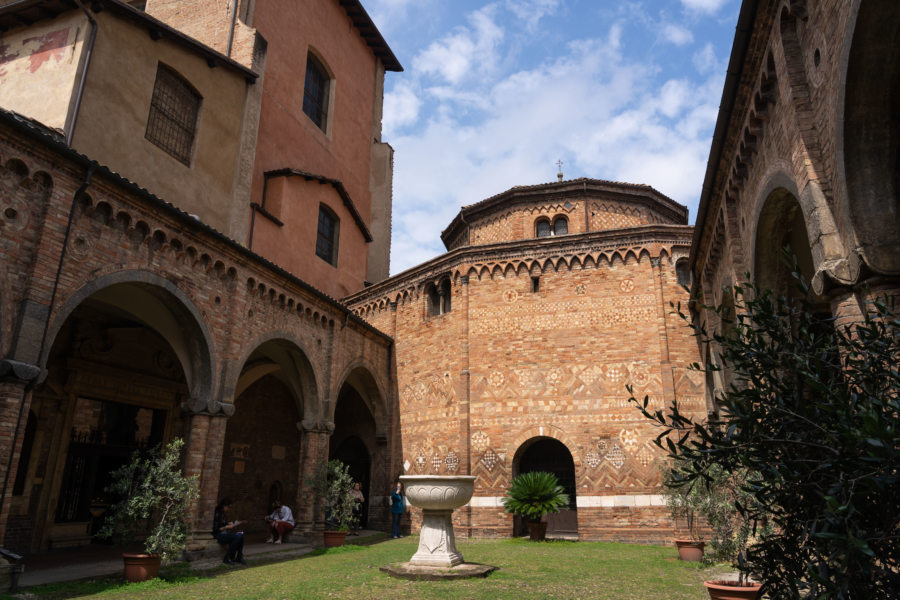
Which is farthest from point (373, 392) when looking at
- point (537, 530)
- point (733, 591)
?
point (733, 591)

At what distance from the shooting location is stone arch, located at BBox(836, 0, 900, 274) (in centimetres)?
511

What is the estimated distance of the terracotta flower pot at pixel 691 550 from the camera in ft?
35.7

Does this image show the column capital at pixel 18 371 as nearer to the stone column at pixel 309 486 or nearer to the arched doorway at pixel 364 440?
the stone column at pixel 309 486

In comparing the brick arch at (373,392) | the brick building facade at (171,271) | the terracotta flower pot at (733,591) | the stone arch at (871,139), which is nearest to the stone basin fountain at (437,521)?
the terracotta flower pot at (733,591)

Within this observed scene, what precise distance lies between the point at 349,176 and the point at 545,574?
16.4 meters

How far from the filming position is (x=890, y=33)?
16.4 feet

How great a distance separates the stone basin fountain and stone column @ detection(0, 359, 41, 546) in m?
5.13

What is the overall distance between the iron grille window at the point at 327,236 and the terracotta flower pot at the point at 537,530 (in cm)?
1020

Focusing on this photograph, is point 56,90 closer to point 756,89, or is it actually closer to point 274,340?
point 274,340

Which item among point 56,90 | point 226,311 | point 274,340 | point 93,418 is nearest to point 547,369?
point 274,340

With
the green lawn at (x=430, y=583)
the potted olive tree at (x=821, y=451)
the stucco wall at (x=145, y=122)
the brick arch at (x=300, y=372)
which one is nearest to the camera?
the potted olive tree at (x=821, y=451)

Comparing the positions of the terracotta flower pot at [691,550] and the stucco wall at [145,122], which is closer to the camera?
the terracotta flower pot at [691,550]

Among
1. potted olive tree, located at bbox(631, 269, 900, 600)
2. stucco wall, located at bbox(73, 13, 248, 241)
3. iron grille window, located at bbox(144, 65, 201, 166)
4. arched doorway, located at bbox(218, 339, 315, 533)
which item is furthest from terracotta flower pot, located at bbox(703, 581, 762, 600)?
iron grille window, located at bbox(144, 65, 201, 166)

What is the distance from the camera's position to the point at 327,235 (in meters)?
19.3
